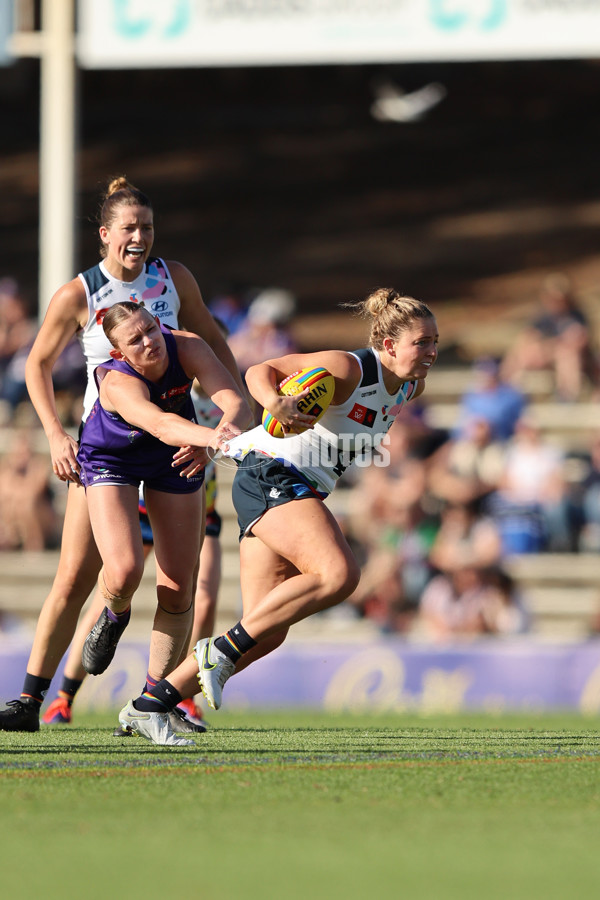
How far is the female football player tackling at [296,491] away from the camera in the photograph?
18.7ft

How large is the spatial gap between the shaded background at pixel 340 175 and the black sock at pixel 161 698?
15.6 metres

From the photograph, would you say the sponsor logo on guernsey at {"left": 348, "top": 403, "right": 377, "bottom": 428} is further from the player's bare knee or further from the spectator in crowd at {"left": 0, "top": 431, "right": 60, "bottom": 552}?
the spectator in crowd at {"left": 0, "top": 431, "right": 60, "bottom": 552}

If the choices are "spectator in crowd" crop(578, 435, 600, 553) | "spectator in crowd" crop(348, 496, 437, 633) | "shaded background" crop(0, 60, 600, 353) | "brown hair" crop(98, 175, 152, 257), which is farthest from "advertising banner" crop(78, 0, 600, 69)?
"shaded background" crop(0, 60, 600, 353)

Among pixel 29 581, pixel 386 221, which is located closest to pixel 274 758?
pixel 29 581

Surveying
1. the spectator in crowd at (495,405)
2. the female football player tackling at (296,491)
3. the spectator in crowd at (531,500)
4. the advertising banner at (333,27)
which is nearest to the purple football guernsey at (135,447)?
the female football player tackling at (296,491)

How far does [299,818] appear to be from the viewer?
4.36 m

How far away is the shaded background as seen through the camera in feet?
73.1

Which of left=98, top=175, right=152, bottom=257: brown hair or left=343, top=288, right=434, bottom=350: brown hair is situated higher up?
left=98, top=175, right=152, bottom=257: brown hair

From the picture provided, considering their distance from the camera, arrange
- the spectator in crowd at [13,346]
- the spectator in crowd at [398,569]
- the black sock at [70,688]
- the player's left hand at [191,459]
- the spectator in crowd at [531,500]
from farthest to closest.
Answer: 1. the spectator in crowd at [13,346]
2. the spectator in crowd at [531,500]
3. the spectator in crowd at [398,569]
4. the black sock at [70,688]
5. the player's left hand at [191,459]

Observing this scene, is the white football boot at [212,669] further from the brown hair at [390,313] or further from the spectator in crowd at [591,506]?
the spectator in crowd at [591,506]

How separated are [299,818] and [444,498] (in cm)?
877

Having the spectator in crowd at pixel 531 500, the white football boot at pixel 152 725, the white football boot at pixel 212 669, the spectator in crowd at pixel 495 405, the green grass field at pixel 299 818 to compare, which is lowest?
the green grass field at pixel 299 818

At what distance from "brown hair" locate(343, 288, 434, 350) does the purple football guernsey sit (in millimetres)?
794

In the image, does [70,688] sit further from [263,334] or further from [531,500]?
[263,334]
